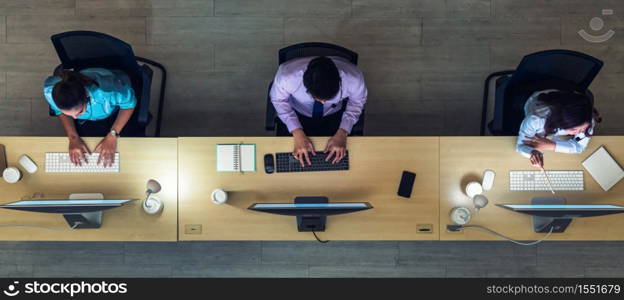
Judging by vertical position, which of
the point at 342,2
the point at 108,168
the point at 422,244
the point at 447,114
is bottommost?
the point at 422,244

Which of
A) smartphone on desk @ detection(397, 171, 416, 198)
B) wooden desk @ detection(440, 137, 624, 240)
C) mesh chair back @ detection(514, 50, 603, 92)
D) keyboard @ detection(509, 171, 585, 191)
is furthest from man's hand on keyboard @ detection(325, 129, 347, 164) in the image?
mesh chair back @ detection(514, 50, 603, 92)

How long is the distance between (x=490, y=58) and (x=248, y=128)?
6.25 ft

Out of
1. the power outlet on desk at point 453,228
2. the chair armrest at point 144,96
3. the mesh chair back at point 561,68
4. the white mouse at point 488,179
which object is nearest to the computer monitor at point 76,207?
the chair armrest at point 144,96

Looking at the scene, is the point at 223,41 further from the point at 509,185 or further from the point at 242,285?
the point at 509,185

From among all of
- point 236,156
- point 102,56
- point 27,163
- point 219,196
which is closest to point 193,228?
point 219,196

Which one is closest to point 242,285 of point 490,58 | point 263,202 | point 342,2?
point 263,202

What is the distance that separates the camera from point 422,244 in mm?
2865

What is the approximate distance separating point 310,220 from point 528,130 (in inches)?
49.5

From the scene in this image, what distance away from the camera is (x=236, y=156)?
6.99 ft

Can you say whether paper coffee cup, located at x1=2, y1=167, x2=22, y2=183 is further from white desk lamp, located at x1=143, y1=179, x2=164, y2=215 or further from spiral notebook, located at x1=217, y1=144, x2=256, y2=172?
spiral notebook, located at x1=217, y1=144, x2=256, y2=172

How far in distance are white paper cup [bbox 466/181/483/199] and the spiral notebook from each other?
118 centimetres

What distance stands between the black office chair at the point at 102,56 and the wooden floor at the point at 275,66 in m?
0.61

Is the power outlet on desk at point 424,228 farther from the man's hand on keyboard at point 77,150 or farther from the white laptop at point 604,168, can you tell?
the man's hand on keyboard at point 77,150

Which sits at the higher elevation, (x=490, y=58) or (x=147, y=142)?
(x=490, y=58)
